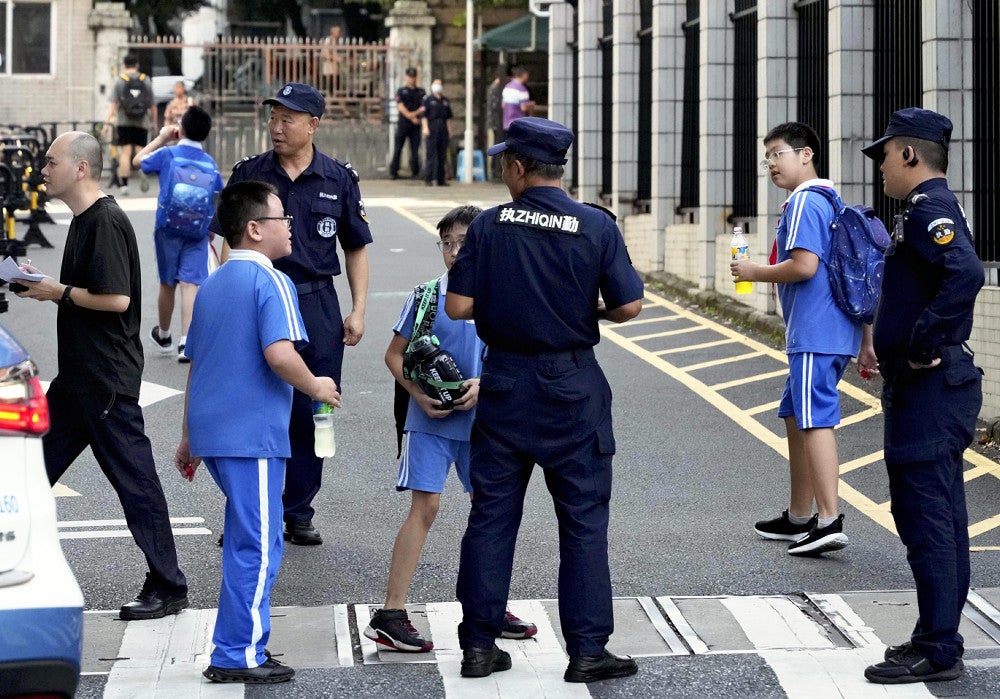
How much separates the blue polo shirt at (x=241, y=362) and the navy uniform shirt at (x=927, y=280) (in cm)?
210

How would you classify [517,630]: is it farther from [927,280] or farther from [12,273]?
[12,273]

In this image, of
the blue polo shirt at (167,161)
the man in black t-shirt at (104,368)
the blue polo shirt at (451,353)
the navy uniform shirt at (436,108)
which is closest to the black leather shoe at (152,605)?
the man in black t-shirt at (104,368)

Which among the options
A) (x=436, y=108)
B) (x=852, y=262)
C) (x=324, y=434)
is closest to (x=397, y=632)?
(x=324, y=434)

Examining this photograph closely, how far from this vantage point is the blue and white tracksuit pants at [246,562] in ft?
19.4

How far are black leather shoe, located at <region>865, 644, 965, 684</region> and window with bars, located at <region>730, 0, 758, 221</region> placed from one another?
10.6m

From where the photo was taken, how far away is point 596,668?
5965mm

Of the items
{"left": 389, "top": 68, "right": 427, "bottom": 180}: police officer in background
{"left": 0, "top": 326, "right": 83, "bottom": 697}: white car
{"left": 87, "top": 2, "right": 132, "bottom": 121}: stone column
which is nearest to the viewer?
{"left": 0, "top": 326, "right": 83, "bottom": 697}: white car

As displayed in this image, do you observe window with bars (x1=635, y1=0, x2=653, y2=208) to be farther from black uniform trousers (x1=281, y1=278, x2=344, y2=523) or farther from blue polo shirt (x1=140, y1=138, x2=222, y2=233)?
black uniform trousers (x1=281, y1=278, x2=344, y2=523)

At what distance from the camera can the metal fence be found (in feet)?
113

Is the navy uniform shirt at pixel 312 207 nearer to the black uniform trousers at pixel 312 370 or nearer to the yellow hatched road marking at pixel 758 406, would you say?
the black uniform trousers at pixel 312 370

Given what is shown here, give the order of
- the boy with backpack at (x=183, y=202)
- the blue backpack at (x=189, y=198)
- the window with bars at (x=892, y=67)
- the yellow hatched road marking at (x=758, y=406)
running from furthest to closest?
the window with bars at (x=892, y=67) < the blue backpack at (x=189, y=198) < the boy with backpack at (x=183, y=202) < the yellow hatched road marking at (x=758, y=406)

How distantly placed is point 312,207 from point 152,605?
1.97 metres

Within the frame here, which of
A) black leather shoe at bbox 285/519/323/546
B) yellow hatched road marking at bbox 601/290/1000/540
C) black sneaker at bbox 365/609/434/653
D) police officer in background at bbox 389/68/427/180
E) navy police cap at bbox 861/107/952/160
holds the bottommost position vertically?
black sneaker at bbox 365/609/434/653

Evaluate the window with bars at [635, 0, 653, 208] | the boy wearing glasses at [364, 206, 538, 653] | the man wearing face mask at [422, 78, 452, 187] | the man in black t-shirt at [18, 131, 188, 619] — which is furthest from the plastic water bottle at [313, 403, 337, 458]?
the man wearing face mask at [422, 78, 452, 187]
